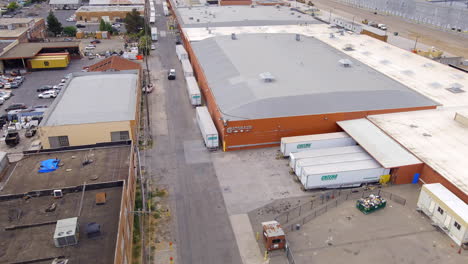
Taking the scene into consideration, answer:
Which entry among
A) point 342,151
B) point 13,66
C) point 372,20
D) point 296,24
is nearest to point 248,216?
point 342,151

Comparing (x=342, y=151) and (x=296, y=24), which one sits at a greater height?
(x=296, y=24)

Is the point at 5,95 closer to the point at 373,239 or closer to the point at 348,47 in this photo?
the point at 373,239

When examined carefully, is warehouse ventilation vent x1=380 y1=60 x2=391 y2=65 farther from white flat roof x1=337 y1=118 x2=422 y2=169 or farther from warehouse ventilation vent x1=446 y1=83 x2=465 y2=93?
white flat roof x1=337 y1=118 x2=422 y2=169

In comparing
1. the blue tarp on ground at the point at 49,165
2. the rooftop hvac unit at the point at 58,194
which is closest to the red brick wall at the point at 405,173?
the rooftop hvac unit at the point at 58,194

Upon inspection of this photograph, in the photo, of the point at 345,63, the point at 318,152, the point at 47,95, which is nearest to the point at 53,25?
the point at 47,95

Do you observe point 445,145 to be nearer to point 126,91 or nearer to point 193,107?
point 193,107

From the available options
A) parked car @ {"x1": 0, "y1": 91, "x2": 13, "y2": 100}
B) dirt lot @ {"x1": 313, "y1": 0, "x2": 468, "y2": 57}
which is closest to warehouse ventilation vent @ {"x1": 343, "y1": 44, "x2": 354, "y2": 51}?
dirt lot @ {"x1": 313, "y1": 0, "x2": 468, "y2": 57}
